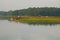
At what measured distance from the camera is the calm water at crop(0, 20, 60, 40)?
148 centimetres

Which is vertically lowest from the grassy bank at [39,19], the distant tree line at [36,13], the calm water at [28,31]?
the calm water at [28,31]

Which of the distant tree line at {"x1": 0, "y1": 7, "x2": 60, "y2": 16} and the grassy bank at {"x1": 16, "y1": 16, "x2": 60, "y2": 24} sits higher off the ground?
the distant tree line at {"x1": 0, "y1": 7, "x2": 60, "y2": 16}

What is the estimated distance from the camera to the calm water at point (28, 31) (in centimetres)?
148

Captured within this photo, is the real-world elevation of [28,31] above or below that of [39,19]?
below

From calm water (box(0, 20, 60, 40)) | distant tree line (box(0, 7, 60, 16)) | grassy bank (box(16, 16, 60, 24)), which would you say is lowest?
calm water (box(0, 20, 60, 40))

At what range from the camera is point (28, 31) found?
1486mm

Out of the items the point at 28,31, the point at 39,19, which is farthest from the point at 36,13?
the point at 28,31

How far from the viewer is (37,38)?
1489 mm

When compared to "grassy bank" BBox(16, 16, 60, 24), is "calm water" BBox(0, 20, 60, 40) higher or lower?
lower

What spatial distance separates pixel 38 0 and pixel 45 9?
0.12 m

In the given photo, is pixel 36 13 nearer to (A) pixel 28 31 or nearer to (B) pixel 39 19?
(B) pixel 39 19

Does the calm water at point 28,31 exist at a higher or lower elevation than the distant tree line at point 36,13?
lower

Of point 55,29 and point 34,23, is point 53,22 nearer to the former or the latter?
point 55,29

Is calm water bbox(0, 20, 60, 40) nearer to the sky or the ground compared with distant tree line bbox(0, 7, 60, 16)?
nearer to the ground
